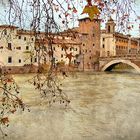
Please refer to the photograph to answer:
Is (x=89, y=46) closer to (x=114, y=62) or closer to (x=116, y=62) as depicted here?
(x=114, y=62)

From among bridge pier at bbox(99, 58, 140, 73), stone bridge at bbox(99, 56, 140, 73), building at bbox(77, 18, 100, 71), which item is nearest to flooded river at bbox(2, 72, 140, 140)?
stone bridge at bbox(99, 56, 140, 73)

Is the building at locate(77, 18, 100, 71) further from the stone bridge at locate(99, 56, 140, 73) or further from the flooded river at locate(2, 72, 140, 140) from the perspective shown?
the flooded river at locate(2, 72, 140, 140)

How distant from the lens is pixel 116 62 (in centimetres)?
3022

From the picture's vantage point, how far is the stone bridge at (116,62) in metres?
28.2

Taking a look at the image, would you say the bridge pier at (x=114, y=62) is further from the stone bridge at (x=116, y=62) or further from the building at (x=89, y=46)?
the building at (x=89, y=46)

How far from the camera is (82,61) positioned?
106 feet

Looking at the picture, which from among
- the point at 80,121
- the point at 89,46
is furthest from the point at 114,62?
the point at 80,121

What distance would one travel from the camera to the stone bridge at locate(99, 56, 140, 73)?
28172 millimetres

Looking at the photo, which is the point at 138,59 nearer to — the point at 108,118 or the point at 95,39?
the point at 95,39

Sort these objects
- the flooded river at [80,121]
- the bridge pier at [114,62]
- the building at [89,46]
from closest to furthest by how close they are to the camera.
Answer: the flooded river at [80,121] < the bridge pier at [114,62] < the building at [89,46]

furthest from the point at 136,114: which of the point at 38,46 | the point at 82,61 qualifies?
the point at 82,61

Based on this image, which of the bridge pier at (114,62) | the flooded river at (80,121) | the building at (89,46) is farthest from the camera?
the building at (89,46)

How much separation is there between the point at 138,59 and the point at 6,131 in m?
21.7

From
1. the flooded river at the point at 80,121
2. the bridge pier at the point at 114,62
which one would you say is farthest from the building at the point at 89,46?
the flooded river at the point at 80,121
